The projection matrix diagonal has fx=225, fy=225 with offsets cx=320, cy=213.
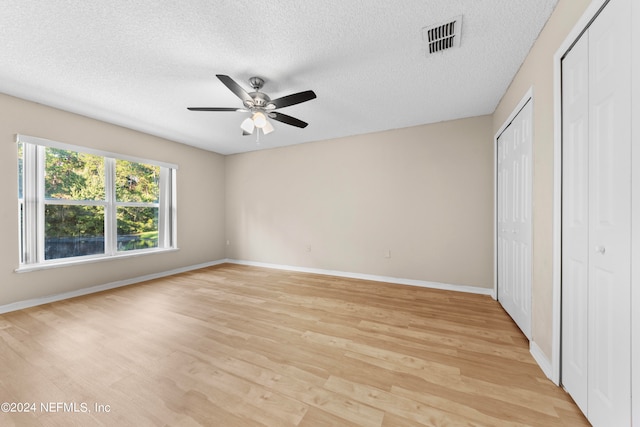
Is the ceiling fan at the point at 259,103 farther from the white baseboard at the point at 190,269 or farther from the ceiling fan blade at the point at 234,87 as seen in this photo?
the white baseboard at the point at 190,269

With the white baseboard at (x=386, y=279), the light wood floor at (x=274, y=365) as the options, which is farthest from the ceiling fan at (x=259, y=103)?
the white baseboard at (x=386, y=279)

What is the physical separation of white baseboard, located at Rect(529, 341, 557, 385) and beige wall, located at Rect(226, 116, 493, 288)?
156cm

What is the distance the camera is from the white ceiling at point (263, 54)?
1.57 meters

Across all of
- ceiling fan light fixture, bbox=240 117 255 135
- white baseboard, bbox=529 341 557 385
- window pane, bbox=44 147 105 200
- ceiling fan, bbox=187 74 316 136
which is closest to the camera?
white baseboard, bbox=529 341 557 385

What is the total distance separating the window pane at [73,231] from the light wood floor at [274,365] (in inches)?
30.7

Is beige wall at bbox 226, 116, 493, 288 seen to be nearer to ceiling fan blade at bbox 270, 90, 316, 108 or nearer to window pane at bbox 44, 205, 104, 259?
ceiling fan blade at bbox 270, 90, 316, 108

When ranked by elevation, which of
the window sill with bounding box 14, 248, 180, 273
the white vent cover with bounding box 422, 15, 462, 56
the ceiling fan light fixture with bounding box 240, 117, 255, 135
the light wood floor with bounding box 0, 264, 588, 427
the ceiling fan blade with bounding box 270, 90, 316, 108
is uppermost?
the white vent cover with bounding box 422, 15, 462, 56

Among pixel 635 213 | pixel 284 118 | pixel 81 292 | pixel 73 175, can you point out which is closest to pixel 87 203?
pixel 73 175

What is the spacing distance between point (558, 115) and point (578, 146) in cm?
31

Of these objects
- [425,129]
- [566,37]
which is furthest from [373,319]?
[425,129]

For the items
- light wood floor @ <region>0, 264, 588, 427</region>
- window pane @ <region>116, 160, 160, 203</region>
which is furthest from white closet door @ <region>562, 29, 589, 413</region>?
window pane @ <region>116, 160, 160, 203</region>

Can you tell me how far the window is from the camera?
Result: 2.92m

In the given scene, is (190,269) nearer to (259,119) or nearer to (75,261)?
(75,261)

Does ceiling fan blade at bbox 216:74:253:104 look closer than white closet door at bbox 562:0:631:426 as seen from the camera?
No
